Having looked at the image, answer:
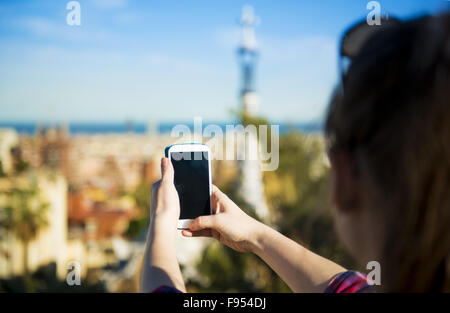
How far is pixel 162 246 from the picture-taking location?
765 mm

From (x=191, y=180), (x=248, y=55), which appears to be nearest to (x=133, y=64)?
(x=248, y=55)

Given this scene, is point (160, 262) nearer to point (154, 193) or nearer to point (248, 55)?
point (154, 193)

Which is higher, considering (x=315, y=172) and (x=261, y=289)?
(x=315, y=172)

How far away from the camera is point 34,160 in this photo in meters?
19.2

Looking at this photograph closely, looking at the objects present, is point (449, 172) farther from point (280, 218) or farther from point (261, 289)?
point (280, 218)

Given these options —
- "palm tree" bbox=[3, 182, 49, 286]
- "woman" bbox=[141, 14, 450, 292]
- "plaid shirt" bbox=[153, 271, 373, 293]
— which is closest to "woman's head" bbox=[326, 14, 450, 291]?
"woman" bbox=[141, 14, 450, 292]

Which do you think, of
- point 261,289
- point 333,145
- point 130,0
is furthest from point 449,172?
point 130,0

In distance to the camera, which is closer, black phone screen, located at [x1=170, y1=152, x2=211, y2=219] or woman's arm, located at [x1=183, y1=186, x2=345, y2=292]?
woman's arm, located at [x1=183, y1=186, x2=345, y2=292]

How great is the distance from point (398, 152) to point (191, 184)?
0.66 meters

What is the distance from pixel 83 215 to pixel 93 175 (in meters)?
9.44

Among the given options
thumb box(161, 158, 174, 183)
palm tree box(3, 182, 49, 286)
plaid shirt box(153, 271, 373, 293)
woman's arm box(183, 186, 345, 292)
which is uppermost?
thumb box(161, 158, 174, 183)

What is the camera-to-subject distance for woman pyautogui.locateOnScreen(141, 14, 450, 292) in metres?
0.46

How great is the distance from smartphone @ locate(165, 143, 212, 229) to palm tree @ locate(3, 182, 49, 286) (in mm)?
13188

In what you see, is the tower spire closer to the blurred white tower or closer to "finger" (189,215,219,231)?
the blurred white tower
